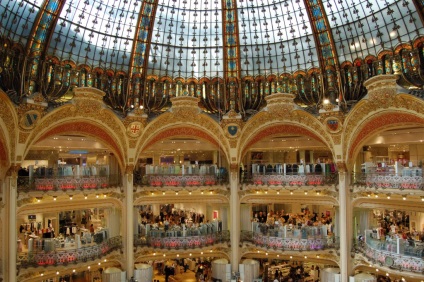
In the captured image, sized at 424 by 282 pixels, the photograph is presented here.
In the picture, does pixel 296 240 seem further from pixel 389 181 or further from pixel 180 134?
pixel 180 134

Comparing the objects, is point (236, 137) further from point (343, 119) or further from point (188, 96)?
point (343, 119)

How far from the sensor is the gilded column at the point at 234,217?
32.5 meters

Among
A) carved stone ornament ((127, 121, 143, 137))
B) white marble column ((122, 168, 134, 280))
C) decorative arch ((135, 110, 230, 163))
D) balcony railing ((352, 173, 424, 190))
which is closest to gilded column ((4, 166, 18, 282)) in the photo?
white marble column ((122, 168, 134, 280))

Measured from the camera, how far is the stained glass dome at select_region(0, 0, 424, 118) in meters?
25.8

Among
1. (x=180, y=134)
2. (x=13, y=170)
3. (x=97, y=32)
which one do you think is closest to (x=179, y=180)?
(x=180, y=134)

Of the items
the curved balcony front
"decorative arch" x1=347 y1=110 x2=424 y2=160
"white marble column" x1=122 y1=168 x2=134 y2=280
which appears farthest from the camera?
"white marble column" x1=122 y1=168 x2=134 y2=280

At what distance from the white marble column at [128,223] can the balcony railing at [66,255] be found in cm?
102

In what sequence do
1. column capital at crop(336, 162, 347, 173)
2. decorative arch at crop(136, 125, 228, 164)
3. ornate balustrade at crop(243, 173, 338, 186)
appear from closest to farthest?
1. column capital at crop(336, 162, 347, 173)
2. ornate balustrade at crop(243, 173, 338, 186)
3. decorative arch at crop(136, 125, 228, 164)

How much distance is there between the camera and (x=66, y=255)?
26766mm

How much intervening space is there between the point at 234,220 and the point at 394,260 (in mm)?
12116

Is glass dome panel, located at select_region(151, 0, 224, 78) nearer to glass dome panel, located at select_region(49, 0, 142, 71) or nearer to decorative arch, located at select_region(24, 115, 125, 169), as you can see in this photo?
glass dome panel, located at select_region(49, 0, 142, 71)

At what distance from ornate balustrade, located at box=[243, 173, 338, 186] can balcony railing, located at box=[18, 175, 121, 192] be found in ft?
36.5

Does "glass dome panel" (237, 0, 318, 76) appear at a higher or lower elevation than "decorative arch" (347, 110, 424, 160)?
higher

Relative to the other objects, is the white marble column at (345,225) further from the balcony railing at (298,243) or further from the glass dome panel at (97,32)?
the glass dome panel at (97,32)
